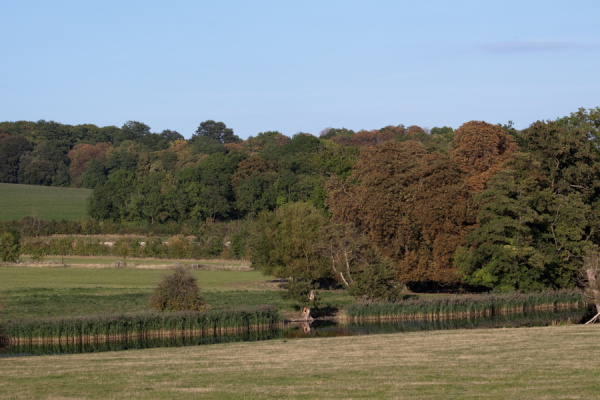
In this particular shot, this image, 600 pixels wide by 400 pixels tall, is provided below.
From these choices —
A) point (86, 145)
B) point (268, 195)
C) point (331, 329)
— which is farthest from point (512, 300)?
point (86, 145)

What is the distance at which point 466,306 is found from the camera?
131ft

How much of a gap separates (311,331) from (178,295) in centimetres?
691

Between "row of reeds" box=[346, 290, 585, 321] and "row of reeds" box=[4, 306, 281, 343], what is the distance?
23.8 ft

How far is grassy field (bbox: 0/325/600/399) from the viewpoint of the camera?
571 inches

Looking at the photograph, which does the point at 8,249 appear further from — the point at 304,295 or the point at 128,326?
the point at 128,326

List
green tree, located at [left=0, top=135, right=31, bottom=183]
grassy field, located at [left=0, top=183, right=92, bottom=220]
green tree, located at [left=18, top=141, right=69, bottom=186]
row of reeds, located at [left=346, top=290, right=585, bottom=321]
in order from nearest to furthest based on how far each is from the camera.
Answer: row of reeds, located at [left=346, top=290, right=585, bottom=321] → grassy field, located at [left=0, top=183, right=92, bottom=220] → green tree, located at [left=0, top=135, right=31, bottom=183] → green tree, located at [left=18, top=141, right=69, bottom=186]

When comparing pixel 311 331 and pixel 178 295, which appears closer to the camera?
pixel 311 331

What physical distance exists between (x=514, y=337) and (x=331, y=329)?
12157 millimetres

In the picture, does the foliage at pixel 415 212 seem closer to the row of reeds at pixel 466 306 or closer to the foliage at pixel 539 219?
the foliage at pixel 539 219

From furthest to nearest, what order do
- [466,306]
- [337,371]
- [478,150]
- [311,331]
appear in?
[478,150] < [466,306] < [311,331] < [337,371]

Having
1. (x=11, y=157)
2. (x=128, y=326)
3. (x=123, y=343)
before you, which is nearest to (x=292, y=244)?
(x=128, y=326)

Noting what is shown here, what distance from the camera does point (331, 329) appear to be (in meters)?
35.1

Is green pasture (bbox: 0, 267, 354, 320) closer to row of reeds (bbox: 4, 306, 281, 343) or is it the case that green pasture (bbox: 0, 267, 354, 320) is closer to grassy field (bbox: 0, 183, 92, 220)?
row of reeds (bbox: 4, 306, 281, 343)

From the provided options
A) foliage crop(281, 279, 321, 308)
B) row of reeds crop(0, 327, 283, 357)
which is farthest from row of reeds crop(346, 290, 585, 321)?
row of reeds crop(0, 327, 283, 357)
